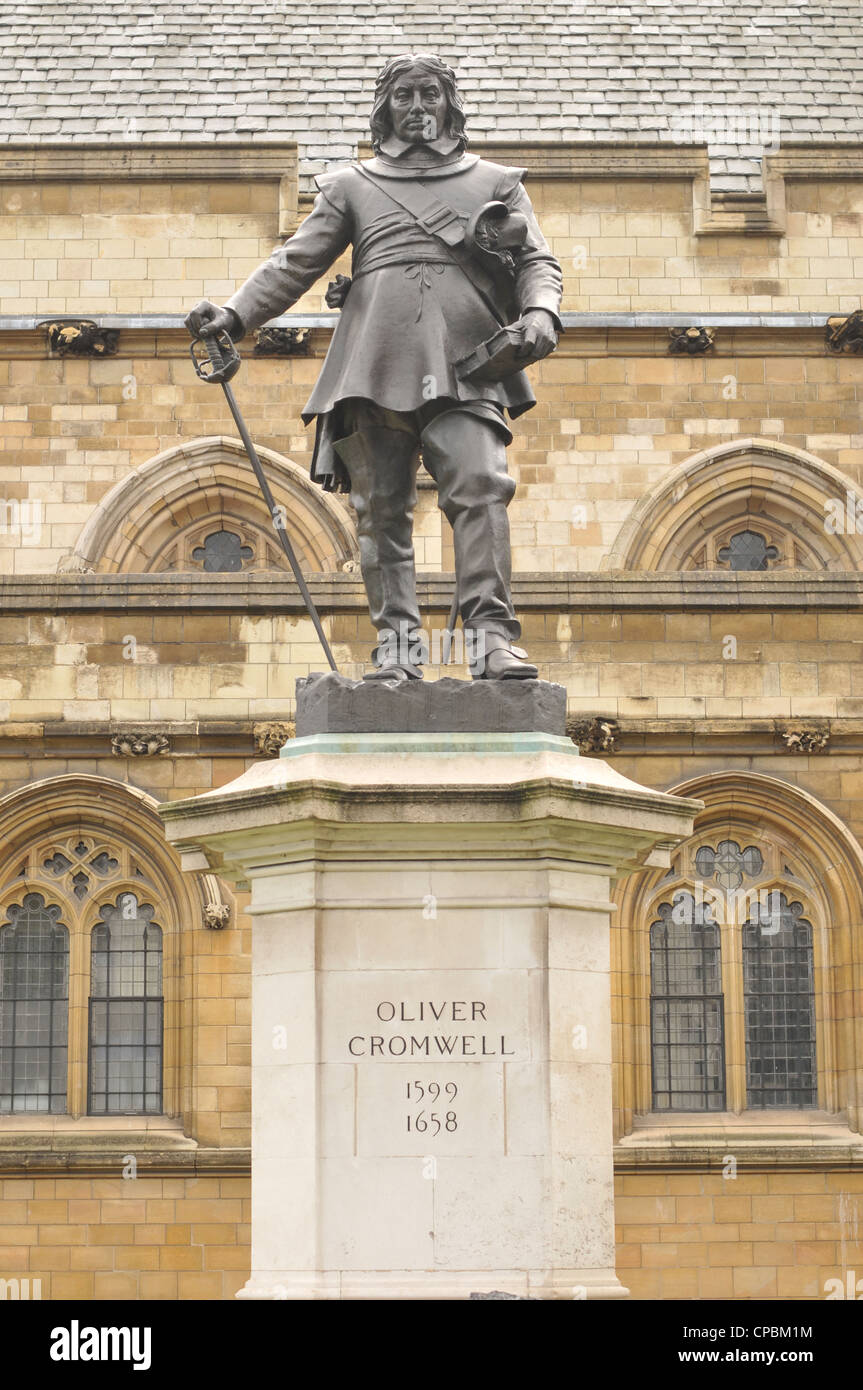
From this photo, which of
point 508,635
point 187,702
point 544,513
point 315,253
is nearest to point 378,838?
point 508,635

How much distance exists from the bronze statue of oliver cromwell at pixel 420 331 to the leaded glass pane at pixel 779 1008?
10097mm

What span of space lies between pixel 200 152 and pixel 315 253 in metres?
16.2

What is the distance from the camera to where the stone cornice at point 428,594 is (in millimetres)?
17219

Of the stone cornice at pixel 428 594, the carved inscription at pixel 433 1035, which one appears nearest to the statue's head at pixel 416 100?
the carved inscription at pixel 433 1035

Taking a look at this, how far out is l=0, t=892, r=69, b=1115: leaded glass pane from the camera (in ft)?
56.5

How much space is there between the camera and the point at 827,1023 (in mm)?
17203

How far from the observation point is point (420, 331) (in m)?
7.73

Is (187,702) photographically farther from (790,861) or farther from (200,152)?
(200,152)

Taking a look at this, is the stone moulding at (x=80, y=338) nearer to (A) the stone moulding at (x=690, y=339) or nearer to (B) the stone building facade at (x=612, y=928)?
(A) the stone moulding at (x=690, y=339)

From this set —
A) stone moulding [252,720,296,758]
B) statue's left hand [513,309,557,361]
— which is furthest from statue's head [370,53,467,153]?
stone moulding [252,720,296,758]

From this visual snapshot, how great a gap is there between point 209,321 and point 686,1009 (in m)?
10.8

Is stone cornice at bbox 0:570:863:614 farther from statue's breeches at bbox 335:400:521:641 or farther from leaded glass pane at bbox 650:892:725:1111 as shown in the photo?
statue's breeches at bbox 335:400:521:641

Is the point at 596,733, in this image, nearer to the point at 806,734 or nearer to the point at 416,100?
the point at 806,734

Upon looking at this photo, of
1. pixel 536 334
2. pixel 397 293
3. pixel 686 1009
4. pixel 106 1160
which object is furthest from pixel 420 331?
pixel 686 1009
